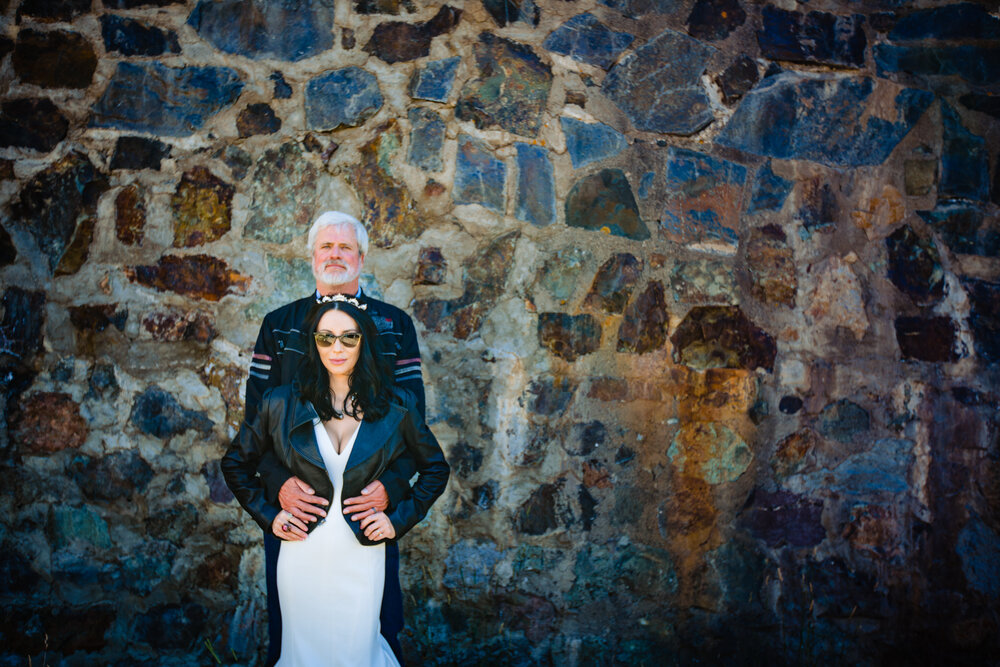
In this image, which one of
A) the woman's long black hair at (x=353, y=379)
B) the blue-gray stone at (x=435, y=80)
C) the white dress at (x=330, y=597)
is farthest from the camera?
the blue-gray stone at (x=435, y=80)

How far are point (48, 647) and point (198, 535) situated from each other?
27.2 inches

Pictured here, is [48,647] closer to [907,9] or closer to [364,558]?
[364,558]

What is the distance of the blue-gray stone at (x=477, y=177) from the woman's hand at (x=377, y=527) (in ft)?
4.43

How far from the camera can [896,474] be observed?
2.83m

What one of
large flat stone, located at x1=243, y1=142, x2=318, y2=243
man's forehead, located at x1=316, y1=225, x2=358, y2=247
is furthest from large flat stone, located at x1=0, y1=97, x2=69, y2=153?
man's forehead, located at x1=316, y1=225, x2=358, y2=247

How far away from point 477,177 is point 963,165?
2.01 metres

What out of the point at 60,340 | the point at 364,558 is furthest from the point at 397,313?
the point at 60,340

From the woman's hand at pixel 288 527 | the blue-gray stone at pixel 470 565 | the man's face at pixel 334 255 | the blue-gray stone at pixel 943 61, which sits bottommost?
the blue-gray stone at pixel 470 565

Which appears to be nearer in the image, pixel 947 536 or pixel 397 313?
pixel 397 313

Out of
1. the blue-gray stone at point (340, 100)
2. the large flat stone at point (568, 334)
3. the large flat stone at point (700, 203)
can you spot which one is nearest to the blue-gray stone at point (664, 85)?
the large flat stone at point (700, 203)

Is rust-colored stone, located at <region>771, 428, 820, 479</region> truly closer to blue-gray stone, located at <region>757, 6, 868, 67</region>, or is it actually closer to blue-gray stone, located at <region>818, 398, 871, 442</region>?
blue-gray stone, located at <region>818, 398, 871, 442</region>

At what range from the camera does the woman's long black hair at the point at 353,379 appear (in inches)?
77.4

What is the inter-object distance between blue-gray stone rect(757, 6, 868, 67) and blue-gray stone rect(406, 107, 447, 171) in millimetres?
1401

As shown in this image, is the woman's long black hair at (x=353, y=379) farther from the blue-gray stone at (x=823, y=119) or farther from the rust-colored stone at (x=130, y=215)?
the blue-gray stone at (x=823, y=119)
